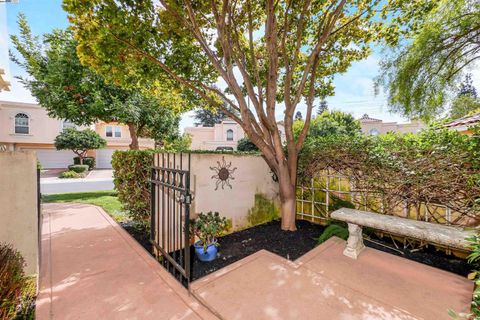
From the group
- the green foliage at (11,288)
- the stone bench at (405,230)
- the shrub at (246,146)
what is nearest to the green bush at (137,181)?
the green foliage at (11,288)

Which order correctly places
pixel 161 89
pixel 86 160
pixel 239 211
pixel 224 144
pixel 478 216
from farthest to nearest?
pixel 224 144, pixel 86 160, pixel 161 89, pixel 239 211, pixel 478 216

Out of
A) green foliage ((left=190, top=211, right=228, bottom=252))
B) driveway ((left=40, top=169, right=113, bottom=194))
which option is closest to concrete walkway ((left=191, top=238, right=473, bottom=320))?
green foliage ((left=190, top=211, right=228, bottom=252))

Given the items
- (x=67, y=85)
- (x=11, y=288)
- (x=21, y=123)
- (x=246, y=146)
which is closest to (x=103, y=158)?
(x=21, y=123)

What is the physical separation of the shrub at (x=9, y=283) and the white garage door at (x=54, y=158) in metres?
25.4

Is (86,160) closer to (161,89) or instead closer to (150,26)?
(161,89)

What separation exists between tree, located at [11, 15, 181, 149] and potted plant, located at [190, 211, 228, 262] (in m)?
4.39

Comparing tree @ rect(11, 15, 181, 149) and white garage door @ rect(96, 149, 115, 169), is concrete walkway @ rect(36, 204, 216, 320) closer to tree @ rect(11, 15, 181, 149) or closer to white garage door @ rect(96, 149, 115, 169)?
tree @ rect(11, 15, 181, 149)

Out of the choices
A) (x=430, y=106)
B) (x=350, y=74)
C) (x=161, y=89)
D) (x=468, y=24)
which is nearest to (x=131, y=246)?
(x=161, y=89)

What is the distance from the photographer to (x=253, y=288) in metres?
2.59

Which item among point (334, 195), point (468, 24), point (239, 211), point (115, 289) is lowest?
point (115, 289)

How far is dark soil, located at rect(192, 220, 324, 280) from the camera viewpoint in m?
→ 3.31

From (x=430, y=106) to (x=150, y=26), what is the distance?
8598 mm

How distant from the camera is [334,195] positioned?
15.9 ft

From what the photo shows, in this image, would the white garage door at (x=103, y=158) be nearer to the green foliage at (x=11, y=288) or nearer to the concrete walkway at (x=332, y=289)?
the green foliage at (x=11, y=288)
